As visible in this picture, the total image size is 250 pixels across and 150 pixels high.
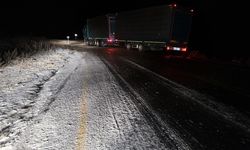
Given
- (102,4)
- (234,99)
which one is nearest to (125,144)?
(234,99)

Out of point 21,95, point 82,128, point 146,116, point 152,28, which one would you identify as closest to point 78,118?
point 82,128

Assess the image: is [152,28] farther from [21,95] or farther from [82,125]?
[82,125]

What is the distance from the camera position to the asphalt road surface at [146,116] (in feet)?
18.0

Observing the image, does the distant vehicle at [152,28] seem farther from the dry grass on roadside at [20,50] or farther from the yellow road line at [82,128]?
the yellow road line at [82,128]

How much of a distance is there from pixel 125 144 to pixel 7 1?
456 ft

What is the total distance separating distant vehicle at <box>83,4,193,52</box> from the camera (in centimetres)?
2144

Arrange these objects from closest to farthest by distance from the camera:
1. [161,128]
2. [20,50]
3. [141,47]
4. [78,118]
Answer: [161,128] < [78,118] < [20,50] < [141,47]

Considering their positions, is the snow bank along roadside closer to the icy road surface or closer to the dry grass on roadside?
the icy road surface

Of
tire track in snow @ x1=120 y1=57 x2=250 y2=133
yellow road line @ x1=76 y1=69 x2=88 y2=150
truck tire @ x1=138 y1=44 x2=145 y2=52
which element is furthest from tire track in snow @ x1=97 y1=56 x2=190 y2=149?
truck tire @ x1=138 y1=44 x2=145 y2=52

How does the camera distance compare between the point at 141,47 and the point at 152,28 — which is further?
the point at 141,47

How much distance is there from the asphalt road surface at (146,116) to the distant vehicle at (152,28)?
10774mm

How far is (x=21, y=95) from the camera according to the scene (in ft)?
29.3

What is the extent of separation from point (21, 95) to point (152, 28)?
17.1 metres

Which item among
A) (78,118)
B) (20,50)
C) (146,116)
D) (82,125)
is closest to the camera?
(82,125)
